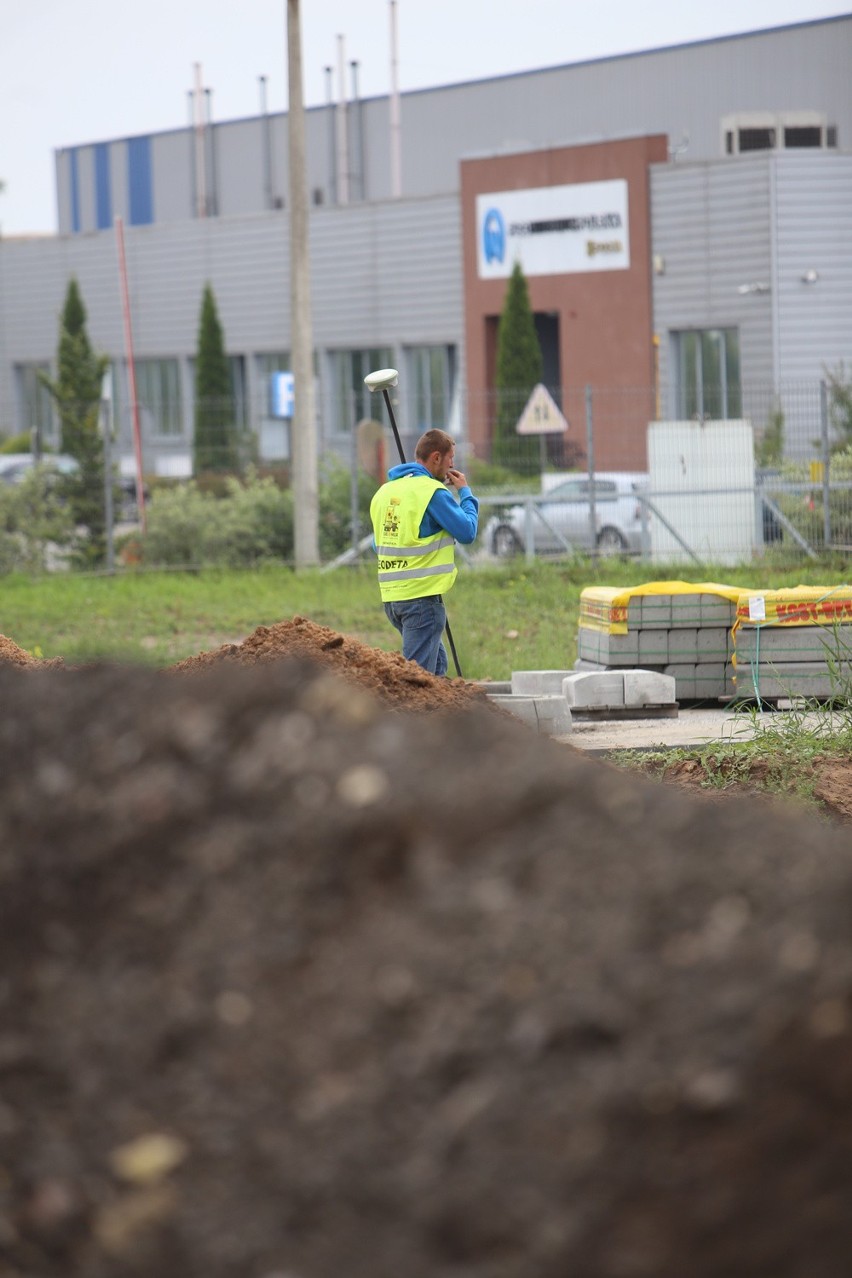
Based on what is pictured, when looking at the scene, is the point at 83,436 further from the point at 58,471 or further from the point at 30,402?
the point at 30,402

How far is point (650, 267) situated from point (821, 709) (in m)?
29.1

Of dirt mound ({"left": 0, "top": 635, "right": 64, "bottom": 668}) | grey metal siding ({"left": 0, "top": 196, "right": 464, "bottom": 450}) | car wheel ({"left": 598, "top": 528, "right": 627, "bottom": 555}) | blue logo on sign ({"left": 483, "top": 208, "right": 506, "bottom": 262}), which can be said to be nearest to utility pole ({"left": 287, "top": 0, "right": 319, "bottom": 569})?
car wheel ({"left": 598, "top": 528, "right": 627, "bottom": 555})

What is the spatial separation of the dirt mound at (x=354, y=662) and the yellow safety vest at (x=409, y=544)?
1.12 m

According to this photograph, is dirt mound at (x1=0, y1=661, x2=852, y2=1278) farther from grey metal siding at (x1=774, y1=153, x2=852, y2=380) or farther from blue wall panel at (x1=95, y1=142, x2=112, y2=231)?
blue wall panel at (x1=95, y1=142, x2=112, y2=231)

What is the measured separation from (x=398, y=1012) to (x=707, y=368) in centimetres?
3557

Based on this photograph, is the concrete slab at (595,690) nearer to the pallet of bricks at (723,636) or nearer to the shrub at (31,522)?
the pallet of bricks at (723,636)

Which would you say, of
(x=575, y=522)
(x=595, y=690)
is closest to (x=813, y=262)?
(x=575, y=522)

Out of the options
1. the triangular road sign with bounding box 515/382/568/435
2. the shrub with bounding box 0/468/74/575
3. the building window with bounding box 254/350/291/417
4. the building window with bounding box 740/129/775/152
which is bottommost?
the shrub with bounding box 0/468/74/575

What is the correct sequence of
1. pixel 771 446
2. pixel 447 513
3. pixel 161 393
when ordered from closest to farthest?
pixel 447 513
pixel 771 446
pixel 161 393

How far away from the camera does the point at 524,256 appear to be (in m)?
38.2

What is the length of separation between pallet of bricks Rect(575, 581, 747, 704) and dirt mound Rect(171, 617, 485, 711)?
6.88 feet

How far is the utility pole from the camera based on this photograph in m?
21.7

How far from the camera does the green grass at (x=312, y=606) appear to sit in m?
→ 14.9

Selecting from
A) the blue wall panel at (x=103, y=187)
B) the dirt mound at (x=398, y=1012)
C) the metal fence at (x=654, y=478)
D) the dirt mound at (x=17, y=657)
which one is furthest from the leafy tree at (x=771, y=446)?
the blue wall panel at (x=103, y=187)
